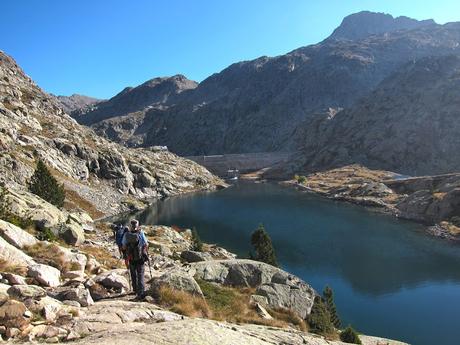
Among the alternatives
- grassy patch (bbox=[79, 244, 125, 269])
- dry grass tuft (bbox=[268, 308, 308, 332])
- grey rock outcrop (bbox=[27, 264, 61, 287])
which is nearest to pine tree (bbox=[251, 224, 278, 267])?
grassy patch (bbox=[79, 244, 125, 269])

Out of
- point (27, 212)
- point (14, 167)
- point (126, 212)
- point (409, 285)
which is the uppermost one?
point (14, 167)

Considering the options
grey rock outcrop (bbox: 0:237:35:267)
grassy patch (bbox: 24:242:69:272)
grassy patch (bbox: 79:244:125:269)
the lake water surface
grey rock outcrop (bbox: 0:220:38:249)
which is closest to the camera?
grey rock outcrop (bbox: 0:237:35:267)

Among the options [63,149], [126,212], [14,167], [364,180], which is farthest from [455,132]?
[14,167]

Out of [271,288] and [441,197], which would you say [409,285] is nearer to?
[271,288]

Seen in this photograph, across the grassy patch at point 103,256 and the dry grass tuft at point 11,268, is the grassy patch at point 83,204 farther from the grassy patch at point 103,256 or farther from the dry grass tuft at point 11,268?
the dry grass tuft at point 11,268

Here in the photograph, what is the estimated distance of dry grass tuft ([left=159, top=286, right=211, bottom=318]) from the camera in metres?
18.7

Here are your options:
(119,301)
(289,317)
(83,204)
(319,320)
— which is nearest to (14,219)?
(119,301)

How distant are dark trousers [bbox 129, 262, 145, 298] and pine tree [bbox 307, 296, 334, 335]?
41.3 ft

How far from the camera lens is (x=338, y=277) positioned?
64.2 m

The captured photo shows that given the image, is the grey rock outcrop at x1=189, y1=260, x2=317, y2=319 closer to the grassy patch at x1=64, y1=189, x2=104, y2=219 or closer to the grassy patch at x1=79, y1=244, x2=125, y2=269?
the grassy patch at x1=79, y1=244, x2=125, y2=269

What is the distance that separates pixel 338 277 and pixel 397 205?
63.3 m

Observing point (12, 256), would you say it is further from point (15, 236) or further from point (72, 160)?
point (72, 160)

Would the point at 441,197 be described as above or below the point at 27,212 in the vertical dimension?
below

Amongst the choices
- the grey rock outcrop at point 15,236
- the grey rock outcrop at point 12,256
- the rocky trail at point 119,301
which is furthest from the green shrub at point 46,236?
the grey rock outcrop at point 12,256
